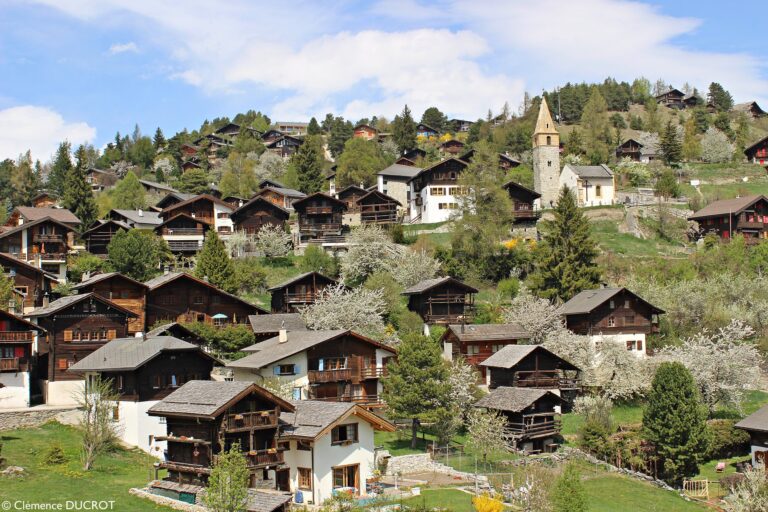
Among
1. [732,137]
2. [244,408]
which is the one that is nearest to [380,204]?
[244,408]

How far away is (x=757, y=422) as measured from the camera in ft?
152

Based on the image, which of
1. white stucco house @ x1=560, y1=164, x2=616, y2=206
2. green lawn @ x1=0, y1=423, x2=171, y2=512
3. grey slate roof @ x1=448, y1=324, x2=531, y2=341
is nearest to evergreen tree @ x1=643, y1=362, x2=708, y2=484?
grey slate roof @ x1=448, y1=324, x2=531, y2=341

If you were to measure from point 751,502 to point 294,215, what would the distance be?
65715mm

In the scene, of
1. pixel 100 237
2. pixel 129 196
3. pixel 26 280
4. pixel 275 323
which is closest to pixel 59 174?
pixel 129 196

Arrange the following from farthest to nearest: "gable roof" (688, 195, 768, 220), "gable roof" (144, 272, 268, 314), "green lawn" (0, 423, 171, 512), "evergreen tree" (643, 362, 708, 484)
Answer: "gable roof" (688, 195, 768, 220), "gable roof" (144, 272, 268, 314), "evergreen tree" (643, 362, 708, 484), "green lawn" (0, 423, 171, 512)

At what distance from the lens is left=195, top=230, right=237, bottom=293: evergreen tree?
221 feet

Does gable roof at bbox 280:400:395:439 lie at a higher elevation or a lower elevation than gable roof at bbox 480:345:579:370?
lower

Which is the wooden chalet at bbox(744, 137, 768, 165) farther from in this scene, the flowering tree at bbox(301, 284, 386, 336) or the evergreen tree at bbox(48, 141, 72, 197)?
the evergreen tree at bbox(48, 141, 72, 197)

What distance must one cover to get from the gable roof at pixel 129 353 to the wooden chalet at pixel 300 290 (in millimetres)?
17382

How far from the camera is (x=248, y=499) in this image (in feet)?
99.4

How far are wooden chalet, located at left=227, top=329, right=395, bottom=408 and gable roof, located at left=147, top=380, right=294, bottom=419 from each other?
9.99 meters

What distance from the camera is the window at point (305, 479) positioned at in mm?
36250

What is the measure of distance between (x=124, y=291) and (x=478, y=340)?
80.2ft

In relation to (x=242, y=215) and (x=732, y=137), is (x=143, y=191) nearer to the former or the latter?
(x=242, y=215)
